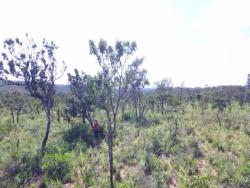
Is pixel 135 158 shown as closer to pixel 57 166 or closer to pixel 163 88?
pixel 57 166

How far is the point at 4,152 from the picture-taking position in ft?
60.3

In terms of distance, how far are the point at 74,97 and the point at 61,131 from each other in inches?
171

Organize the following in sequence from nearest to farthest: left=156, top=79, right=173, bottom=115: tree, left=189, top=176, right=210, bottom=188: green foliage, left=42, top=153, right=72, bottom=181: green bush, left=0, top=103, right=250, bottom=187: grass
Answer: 1. left=189, top=176, right=210, bottom=188: green foliage
2. left=0, top=103, right=250, bottom=187: grass
3. left=42, top=153, right=72, bottom=181: green bush
4. left=156, top=79, right=173, bottom=115: tree

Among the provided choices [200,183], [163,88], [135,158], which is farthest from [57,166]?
[163,88]

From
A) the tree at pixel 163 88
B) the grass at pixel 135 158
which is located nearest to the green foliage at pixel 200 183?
the grass at pixel 135 158

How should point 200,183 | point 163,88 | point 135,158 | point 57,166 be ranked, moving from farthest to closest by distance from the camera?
point 163,88
point 135,158
point 57,166
point 200,183

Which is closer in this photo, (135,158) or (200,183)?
(200,183)

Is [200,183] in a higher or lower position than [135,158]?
higher

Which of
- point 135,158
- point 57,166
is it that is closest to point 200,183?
point 135,158

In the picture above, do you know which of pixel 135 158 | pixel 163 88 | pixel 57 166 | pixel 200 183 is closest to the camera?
pixel 200 183

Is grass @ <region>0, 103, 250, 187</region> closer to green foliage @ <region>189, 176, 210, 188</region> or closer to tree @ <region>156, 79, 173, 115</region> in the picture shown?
green foliage @ <region>189, 176, 210, 188</region>

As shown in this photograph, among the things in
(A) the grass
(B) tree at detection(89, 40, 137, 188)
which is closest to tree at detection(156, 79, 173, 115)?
(A) the grass

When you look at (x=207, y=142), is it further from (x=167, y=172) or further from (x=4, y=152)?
(x=4, y=152)

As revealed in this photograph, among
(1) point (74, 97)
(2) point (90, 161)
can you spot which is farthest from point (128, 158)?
(1) point (74, 97)
